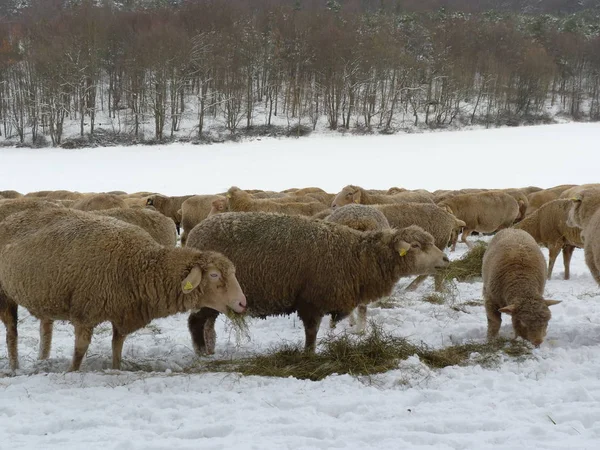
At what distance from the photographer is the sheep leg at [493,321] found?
6.49 metres

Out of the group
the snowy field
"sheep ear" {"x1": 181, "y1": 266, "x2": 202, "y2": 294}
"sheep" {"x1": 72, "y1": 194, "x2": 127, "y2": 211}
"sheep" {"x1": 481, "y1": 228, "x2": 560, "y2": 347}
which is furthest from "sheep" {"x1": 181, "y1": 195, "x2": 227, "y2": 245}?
"sheep ear" {"x1": 181, "y1": 266, "x2": 202, "y2": 294}

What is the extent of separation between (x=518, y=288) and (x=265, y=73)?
55188 mm

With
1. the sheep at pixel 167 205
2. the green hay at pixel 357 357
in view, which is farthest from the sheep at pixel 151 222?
the sheep at pixel 167 205

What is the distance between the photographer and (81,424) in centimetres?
418

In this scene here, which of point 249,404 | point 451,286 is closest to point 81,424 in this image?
point 249,404

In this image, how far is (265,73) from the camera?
58.2 m

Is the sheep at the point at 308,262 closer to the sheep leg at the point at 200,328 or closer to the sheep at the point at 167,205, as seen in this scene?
the sheep leg at the point at 200,328

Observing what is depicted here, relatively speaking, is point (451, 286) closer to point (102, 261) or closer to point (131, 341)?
point (131, 341)

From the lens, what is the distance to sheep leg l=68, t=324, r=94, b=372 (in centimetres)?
534

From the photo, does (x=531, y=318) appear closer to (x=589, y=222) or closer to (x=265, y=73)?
(x=589, y=222)

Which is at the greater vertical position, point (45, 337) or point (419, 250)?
→ point (419, 250)

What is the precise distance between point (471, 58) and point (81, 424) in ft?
219

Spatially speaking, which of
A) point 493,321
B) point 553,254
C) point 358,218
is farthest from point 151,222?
point 553,254

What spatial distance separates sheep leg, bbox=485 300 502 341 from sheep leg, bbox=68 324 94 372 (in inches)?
182
